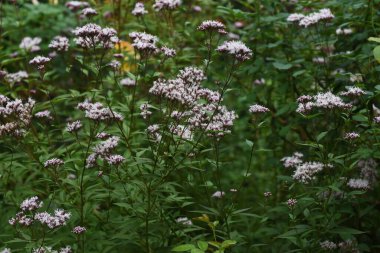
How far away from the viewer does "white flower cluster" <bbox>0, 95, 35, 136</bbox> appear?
3791mm

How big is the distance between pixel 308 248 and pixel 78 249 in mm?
1662

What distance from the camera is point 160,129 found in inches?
157

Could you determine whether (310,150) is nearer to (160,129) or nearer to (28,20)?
(160,129)

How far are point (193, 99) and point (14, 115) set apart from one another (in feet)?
4.36

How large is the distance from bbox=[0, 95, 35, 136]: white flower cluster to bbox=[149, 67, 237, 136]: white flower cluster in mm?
974

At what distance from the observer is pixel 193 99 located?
3.63m

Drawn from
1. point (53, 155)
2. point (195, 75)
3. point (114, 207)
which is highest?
point (195, 75)

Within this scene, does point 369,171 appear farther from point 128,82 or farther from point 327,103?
point 128,82

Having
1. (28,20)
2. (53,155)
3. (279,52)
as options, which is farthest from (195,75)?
(28,20)

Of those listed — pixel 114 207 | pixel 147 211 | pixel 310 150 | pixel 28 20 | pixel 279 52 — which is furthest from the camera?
pixel 28 20

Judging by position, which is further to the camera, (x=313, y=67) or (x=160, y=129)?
(x=313, y=67)

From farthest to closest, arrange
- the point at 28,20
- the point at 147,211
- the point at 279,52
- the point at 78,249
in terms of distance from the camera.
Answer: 1. the point at 28,20
2. the point at 279,52
3. the point at 78,249
4. the point at 147,211

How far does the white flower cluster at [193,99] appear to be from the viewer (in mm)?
3600

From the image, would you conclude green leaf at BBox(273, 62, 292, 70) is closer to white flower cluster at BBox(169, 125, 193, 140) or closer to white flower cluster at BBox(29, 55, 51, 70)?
white flower cluster at BBox(169, 125, 193, 140)
